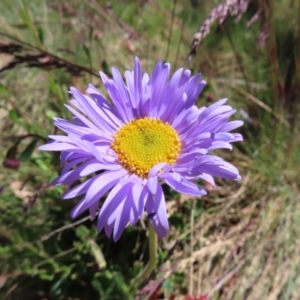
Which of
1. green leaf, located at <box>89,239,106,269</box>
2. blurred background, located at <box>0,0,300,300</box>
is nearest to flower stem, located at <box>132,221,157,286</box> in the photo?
blurred background, located at <box>0,0,300,300</box>

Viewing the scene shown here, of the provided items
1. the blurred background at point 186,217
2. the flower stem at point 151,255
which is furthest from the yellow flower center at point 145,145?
the blurred background at point 186,217

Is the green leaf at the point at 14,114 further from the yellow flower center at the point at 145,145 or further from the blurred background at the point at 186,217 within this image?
the yellow flower center at the point at 145,145

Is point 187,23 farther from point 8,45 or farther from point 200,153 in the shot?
point 200,153

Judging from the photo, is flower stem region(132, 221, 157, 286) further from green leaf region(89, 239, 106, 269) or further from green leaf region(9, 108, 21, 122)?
green leaf region(9, 108, 21, 122)

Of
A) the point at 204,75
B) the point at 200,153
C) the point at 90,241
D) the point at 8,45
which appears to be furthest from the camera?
the point at 204,75

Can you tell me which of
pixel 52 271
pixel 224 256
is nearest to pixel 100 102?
pixel 52 271

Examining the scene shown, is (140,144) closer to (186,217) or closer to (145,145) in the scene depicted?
(145,145)

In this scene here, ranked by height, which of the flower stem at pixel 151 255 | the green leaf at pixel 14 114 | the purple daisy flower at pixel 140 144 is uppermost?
the green leaf at pixel 14 114
